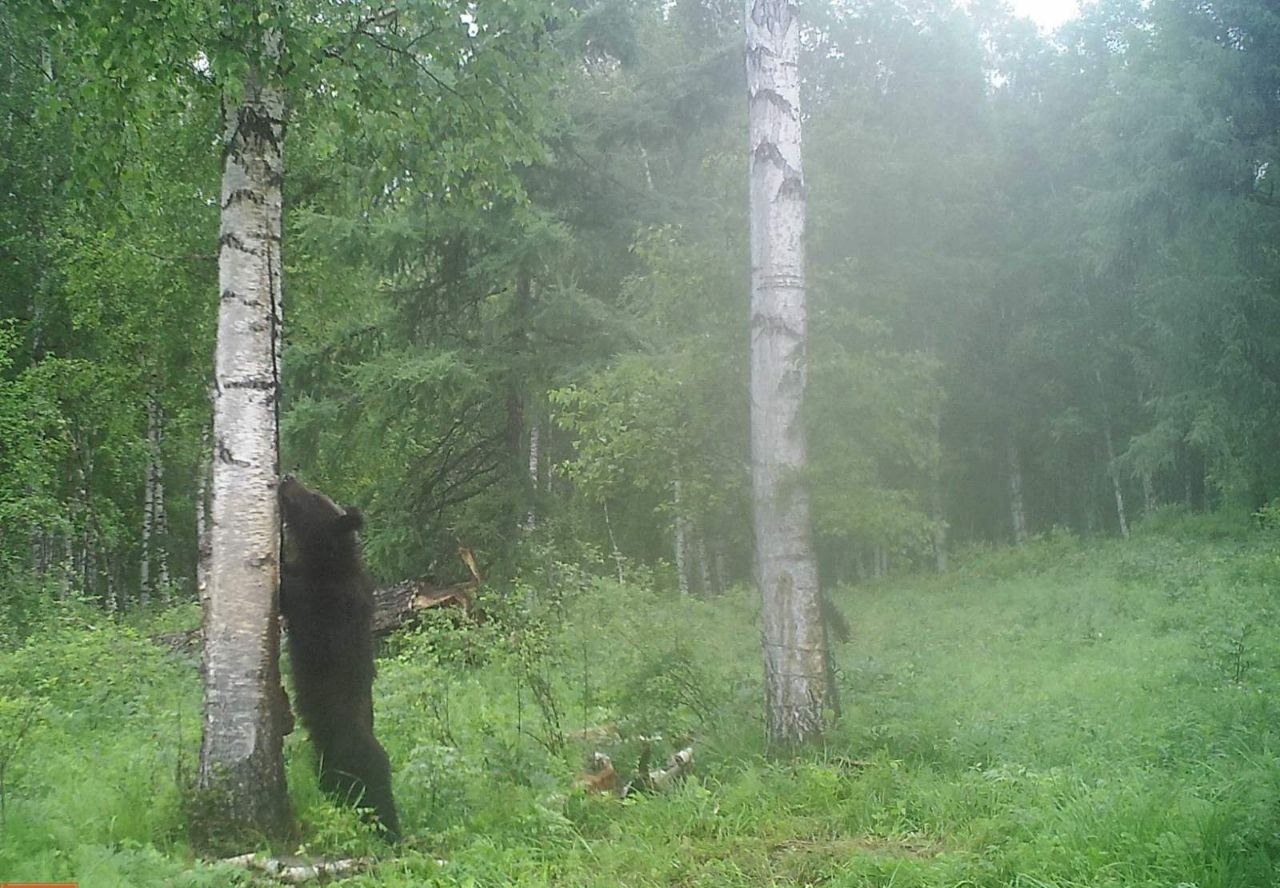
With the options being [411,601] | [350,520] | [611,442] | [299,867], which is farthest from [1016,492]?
[299,867]

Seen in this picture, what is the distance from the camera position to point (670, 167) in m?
20.7

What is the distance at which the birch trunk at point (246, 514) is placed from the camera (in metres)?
5.07

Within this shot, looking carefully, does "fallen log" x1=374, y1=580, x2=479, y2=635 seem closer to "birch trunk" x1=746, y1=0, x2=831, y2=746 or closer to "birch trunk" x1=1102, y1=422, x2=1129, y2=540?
"birch trunk" x1=746, y1=0, x2=831, y2=746

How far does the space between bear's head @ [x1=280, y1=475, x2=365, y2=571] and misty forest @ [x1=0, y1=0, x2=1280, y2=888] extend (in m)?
0.02

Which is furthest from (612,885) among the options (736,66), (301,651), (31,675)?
(736,66)

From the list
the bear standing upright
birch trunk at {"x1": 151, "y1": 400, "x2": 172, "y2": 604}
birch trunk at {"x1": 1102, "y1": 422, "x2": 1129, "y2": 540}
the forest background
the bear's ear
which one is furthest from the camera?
birch trunk at {"x1": 1102, "y1": 422, "x2": 1129, "y2": 540}

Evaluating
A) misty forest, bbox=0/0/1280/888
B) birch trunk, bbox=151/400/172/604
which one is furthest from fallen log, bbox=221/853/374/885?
birch trunk, bbox=151/400/172/604

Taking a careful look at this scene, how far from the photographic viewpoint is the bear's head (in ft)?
19.0

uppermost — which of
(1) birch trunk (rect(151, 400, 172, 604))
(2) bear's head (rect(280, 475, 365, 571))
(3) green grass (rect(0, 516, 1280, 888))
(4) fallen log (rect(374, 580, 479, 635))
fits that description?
(1) birch trunk (rect(151, 400, 172, 604))

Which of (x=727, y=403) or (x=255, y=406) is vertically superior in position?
(x=727, y=403)

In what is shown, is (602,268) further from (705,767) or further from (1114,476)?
(1114,476)

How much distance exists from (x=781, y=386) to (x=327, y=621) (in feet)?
10.6

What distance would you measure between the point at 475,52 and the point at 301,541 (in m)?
3.32

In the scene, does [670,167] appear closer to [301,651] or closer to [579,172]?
[579,172]
